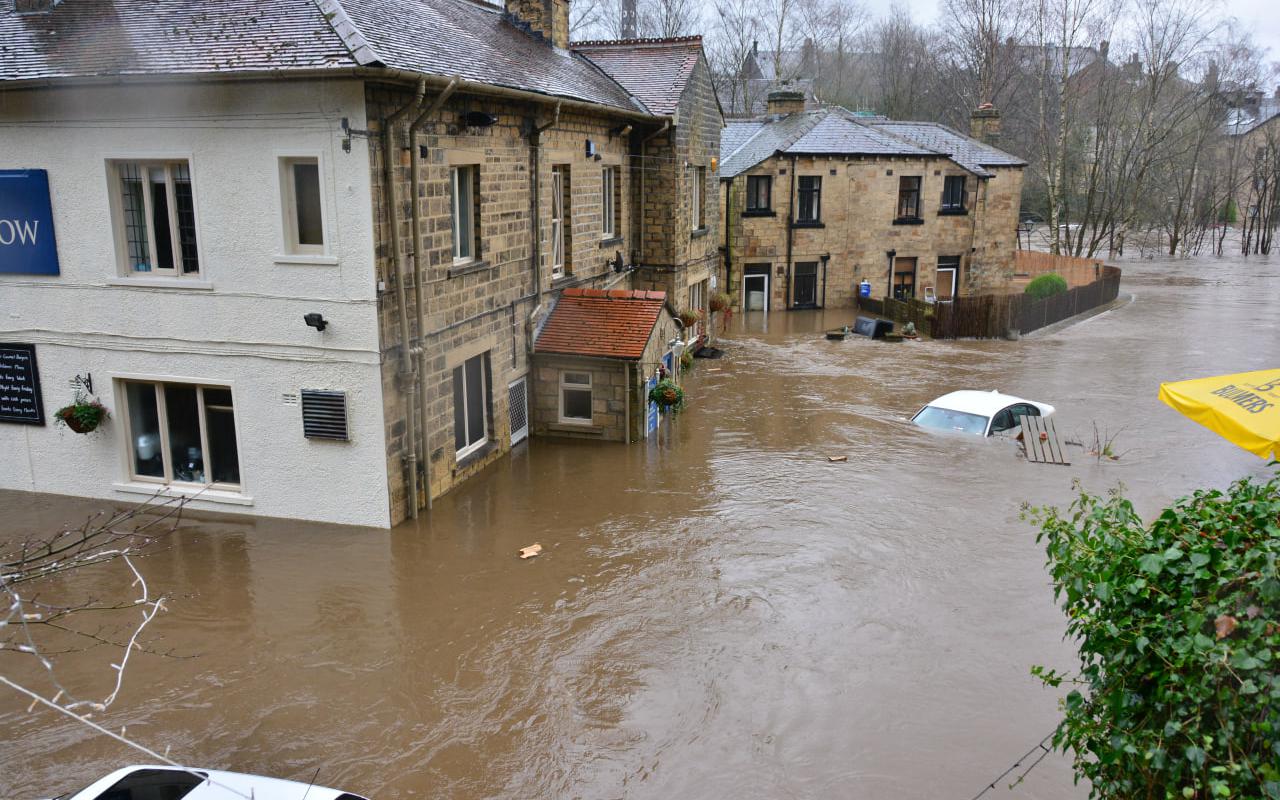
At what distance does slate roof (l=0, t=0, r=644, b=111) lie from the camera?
11.8 meters

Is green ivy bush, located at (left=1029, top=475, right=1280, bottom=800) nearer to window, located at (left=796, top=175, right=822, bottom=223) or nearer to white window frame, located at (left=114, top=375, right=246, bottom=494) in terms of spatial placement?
white window frame, located at (left=114, top=375, right=246, bottom=494)

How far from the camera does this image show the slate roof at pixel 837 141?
108 feet

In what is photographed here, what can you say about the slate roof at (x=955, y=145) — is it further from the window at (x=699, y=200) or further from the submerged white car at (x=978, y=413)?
the submerged white car at (x=978, y=413)

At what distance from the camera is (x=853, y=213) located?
33656 mm

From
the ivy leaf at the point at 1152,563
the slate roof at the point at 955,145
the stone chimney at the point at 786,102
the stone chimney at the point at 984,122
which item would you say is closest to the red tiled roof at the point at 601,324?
the ivy leaf at the point at 1152,563

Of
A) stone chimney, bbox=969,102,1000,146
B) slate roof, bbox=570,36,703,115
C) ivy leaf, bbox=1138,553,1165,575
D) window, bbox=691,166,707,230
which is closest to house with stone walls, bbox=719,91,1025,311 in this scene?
stone chimney, bbox=969,102,1000,146

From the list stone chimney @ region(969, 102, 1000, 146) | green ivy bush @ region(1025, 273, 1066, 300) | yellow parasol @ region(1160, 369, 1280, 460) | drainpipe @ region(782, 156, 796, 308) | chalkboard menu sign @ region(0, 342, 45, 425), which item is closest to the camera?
yellow parasol @ region(1160, 369, 1280, 460)

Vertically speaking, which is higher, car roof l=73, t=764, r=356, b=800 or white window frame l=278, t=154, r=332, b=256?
white window frame l=278, t=154, r=332, b=256

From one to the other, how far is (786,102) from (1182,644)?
3453 cm

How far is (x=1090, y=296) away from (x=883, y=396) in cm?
1676

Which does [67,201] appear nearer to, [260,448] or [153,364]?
[153,364]

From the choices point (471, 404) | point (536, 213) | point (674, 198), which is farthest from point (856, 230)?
point (471, 404)

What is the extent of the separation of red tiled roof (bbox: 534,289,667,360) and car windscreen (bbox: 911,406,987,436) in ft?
Result: 17.7

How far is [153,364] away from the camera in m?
13.4
